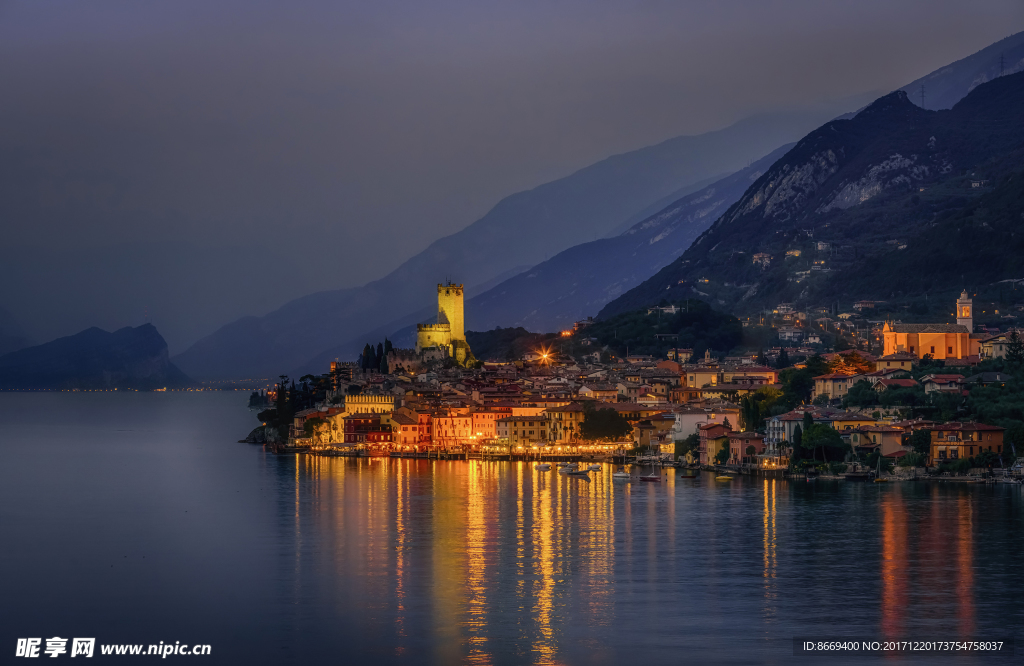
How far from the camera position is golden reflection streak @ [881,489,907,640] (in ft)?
67.3

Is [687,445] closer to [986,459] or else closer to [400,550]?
[986,459]

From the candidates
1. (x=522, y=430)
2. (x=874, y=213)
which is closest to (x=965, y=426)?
(x=522, y=430)

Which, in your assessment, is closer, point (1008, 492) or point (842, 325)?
point (1008, 492)

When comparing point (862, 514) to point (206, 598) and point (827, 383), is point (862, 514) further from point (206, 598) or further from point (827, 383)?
point (827, 383)

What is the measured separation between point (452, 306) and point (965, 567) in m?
61.1

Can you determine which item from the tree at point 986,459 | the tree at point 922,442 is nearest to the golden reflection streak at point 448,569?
the tree at point 922,442

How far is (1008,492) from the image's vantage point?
3612cm

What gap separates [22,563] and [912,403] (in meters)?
30.5

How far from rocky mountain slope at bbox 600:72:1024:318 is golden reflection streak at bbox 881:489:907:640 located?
5658 centimetres

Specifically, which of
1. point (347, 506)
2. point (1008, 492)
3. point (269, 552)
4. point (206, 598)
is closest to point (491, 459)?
point (347, 506)

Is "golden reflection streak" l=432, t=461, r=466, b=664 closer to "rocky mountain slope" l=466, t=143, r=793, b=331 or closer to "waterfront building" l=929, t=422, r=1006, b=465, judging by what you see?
"waterfront building" l=929, t=422, r=1006, b=465

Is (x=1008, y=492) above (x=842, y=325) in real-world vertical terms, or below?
below

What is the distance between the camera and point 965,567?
24.8 metres

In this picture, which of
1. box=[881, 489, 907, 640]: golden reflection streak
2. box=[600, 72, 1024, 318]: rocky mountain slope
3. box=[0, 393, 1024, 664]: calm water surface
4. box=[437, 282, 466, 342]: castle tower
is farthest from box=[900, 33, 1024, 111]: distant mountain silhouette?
box=[881, 489, 907, 640]: golden reflection streak
